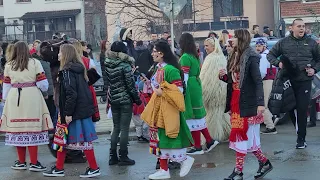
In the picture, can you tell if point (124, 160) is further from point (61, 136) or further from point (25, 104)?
point (25, 104)

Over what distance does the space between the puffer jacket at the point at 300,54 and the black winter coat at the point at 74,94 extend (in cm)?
296

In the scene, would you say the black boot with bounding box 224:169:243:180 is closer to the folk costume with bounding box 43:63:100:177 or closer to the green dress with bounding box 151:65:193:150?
the green dress with bounding box 151:65:193:150

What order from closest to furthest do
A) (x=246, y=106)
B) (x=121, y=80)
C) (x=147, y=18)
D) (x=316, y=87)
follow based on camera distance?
(x=246, y=106)
(x=121, y=80)
(x=316, y=87)
(x=147, y=18)

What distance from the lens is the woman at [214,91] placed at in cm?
1130

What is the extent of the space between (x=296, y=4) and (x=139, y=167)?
2496 cm

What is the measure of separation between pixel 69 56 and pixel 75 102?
64 centimetres

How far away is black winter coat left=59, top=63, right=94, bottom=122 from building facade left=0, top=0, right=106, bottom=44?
43.9m

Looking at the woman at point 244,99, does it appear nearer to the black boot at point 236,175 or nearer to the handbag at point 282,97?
the black boot at point 236,175

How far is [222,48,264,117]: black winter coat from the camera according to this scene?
8430mm

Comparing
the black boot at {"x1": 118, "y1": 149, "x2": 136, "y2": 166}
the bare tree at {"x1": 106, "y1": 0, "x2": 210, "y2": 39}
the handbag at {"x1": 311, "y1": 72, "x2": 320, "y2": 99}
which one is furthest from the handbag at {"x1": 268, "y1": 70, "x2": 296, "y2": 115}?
the bare tree at {"x1": 106, "y1": 0, "x2": 210, "y2": 39}

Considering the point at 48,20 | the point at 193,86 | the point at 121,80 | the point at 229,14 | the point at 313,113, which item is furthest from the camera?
the point at 48,20

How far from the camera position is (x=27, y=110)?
9.92 metres

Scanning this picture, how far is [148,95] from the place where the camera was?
1179 centimetres

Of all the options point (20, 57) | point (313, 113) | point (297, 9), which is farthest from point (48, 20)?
point (20, 57)
